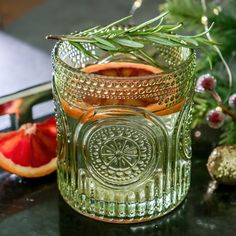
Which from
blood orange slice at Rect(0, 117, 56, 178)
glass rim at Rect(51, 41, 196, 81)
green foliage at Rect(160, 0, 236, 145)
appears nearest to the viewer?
glass rim at Rect(51, 41, 196, 81)

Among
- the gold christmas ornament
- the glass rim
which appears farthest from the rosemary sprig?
the gold christmas ornament

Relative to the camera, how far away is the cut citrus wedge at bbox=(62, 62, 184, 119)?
0.67m

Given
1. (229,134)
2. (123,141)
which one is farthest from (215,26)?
(123,141)

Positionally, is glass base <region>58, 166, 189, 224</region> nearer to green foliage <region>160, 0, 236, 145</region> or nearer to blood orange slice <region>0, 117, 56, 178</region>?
blood orange slice <region>0, 117, 56, 178</region>

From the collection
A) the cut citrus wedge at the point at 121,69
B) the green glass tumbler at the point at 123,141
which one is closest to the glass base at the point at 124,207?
the green glass tumbler at the point at 123,141

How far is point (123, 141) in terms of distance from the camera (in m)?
0.69

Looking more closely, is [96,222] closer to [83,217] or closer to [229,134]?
[83,217]

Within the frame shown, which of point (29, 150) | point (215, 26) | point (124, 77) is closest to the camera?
point (124, 77)

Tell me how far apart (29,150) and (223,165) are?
19 cm

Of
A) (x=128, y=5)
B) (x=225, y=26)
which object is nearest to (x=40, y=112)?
(x=225, y=26)

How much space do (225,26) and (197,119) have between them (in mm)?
127

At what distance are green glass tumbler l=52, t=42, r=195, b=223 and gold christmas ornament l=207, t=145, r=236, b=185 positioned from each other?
0.11 ft

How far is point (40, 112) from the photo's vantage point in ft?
3.00

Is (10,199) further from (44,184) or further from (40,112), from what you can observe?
(40,112)
